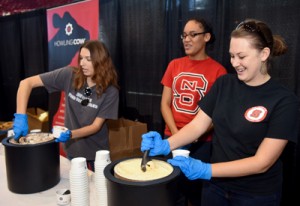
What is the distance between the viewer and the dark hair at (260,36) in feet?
3.70

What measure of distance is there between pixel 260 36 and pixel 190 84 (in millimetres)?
783

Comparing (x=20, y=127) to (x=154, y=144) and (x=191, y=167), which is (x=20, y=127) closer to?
(x=154, y=144)

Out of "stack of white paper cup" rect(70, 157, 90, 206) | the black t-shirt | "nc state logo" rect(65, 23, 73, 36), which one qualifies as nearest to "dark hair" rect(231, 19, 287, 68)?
the black t-shirt

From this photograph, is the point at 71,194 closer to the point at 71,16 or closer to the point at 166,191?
the point at 166,191

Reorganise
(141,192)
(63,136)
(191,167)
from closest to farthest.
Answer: (141,192) < (191,167) < (63,136)

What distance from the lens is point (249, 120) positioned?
113 cm

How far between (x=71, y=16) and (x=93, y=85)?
163 cm

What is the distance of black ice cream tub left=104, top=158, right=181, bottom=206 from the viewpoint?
2.61 ft

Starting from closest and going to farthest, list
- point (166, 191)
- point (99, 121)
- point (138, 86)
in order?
1. point (166, 191)
2. point (99, 121)
3. point (138, 86)

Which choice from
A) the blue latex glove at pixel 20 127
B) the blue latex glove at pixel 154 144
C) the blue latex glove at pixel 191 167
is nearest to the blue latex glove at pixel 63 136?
the blue latex glove at pixel 20 127

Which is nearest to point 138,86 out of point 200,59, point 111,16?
point 111,16

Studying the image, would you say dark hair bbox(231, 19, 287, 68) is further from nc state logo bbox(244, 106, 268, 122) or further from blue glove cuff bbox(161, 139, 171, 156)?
blue glove cuff bbox(161, 139, 171, 156)

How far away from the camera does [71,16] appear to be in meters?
3.13

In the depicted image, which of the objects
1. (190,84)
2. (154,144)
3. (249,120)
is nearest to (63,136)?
(154,144)
